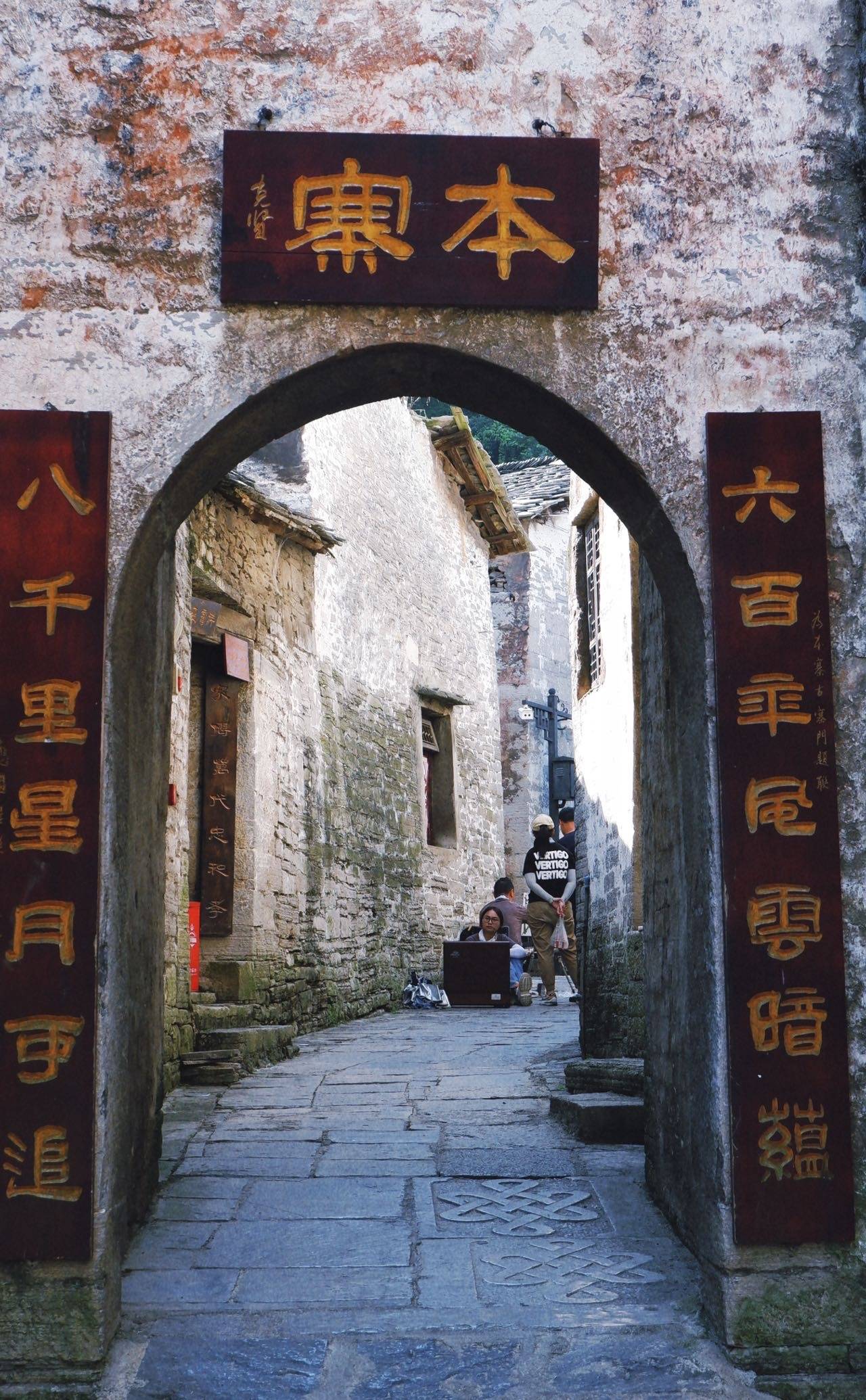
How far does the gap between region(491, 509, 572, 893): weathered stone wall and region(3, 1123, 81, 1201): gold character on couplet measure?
15.9 m

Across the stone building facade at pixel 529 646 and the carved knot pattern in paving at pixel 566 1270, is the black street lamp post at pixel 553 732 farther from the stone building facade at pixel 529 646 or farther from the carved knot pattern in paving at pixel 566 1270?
the carved knot pattern in paving at pixel 566 1270

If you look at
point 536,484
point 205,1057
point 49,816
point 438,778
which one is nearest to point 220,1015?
point 205,1057

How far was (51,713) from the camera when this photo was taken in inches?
124

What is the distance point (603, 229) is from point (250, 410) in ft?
3.49

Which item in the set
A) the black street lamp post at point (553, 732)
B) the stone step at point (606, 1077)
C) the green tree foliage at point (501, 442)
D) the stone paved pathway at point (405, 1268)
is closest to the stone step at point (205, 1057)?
the stone paved pathway at point (405, 1268)

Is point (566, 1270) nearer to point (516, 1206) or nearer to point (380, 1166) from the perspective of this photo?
point (516, 1206)

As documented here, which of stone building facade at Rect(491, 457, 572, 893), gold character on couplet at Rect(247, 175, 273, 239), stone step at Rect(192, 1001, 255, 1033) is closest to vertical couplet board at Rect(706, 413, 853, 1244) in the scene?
gold character on couplet at Rect(247, 175, 273, 239)

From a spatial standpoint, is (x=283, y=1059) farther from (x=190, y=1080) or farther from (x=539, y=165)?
(x=539, y=165)

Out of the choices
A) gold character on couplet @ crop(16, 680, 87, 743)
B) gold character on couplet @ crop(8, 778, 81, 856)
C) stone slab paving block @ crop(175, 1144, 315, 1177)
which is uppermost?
gold character on couplet @ crop(16, 680, 87, 743)

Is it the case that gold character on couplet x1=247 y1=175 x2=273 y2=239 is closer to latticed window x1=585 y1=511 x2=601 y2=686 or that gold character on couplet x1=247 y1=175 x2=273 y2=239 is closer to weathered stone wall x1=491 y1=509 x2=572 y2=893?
latticed window x1=585 y1=511 x2=601 y2=686

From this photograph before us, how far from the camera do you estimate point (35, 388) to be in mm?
3307

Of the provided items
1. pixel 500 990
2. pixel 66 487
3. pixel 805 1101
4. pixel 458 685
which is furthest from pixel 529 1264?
pixel 458 685

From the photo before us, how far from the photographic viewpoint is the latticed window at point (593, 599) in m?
7.52

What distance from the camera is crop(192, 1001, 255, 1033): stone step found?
282 inches
